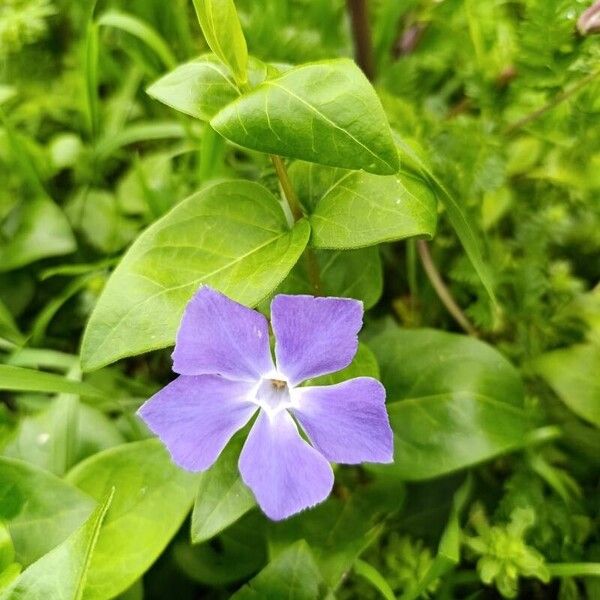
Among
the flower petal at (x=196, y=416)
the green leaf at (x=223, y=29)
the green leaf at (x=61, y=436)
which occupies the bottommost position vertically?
the green leaf at (x=61, y=436)

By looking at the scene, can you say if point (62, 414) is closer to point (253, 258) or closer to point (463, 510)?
point (253, 258)

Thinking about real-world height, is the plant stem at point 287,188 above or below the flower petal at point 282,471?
above

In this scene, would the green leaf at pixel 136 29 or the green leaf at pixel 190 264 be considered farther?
the green leaf at pixel 136 29

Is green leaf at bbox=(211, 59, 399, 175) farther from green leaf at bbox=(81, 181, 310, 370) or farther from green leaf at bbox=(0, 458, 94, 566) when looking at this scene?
green leaf at bbox=(0, 458, 94, 566)

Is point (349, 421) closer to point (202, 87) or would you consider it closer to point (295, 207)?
point (295, 207)

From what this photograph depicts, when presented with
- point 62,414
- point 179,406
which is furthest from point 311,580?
point 62,414

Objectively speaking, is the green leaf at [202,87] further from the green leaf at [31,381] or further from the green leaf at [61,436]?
the green leaf at [61,436]

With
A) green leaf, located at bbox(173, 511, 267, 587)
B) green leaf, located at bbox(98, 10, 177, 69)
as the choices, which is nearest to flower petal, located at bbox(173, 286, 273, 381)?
green leaf, located at bbox(173, 511, 267, 587)

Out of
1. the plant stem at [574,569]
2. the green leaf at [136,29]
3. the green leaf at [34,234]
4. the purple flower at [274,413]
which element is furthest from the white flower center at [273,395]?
the green leaf at [136,29]
